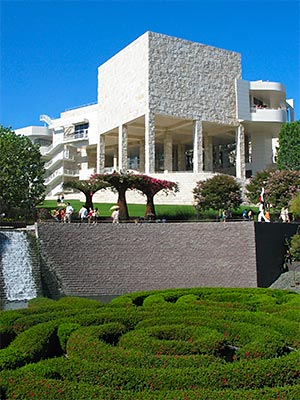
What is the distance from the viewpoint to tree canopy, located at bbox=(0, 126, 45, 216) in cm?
3309

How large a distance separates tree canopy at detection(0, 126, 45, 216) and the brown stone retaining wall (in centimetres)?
1058

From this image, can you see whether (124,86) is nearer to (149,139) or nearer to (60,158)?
(149,139)

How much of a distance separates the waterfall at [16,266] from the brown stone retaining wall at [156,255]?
30.0 inches

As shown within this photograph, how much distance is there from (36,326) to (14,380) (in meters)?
2.24

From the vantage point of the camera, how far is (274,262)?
81.3 feet

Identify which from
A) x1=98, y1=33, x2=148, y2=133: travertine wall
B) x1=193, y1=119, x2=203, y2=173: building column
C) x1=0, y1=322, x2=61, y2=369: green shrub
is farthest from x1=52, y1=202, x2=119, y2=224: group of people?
x1=193, y1=119, x2=203, y2=173: building column

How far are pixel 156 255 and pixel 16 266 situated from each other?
21.8 ft

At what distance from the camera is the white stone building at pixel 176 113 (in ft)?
153

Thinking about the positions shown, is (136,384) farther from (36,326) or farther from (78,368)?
(36,326)

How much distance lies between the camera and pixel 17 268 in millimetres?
21922

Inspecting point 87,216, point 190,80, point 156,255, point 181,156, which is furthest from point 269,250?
point 181,156

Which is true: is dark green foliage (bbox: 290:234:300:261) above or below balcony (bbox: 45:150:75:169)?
below

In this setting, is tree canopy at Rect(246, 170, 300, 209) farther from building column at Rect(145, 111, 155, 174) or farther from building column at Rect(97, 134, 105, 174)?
building column at Rect(97, 134, 105, 174)

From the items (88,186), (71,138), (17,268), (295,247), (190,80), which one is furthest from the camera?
(71,138)
